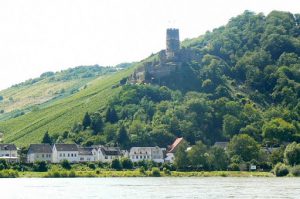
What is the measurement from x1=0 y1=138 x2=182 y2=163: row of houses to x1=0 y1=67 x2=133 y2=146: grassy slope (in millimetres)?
11106

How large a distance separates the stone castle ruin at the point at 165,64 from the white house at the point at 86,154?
3681cm

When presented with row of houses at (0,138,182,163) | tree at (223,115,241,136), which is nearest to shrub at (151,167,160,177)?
row of houses at (0,138,182,163)

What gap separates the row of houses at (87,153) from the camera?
443 ft

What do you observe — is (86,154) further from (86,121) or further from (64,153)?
(86,121)

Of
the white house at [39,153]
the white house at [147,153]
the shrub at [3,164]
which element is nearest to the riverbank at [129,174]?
the shrub at [3,164]

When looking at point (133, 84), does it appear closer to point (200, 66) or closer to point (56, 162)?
point (200, 66)

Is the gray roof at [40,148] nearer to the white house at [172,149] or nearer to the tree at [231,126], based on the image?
the white house at [172,149]

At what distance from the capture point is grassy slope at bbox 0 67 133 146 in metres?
153

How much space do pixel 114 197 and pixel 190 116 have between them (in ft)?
267

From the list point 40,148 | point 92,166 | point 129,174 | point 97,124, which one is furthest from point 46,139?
point 129,174

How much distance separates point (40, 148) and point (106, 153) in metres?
11.8

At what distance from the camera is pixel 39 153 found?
134250 millimetres

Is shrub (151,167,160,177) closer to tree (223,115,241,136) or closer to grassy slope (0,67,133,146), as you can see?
tree (223,115,241,136)

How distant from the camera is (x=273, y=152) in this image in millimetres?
123125
